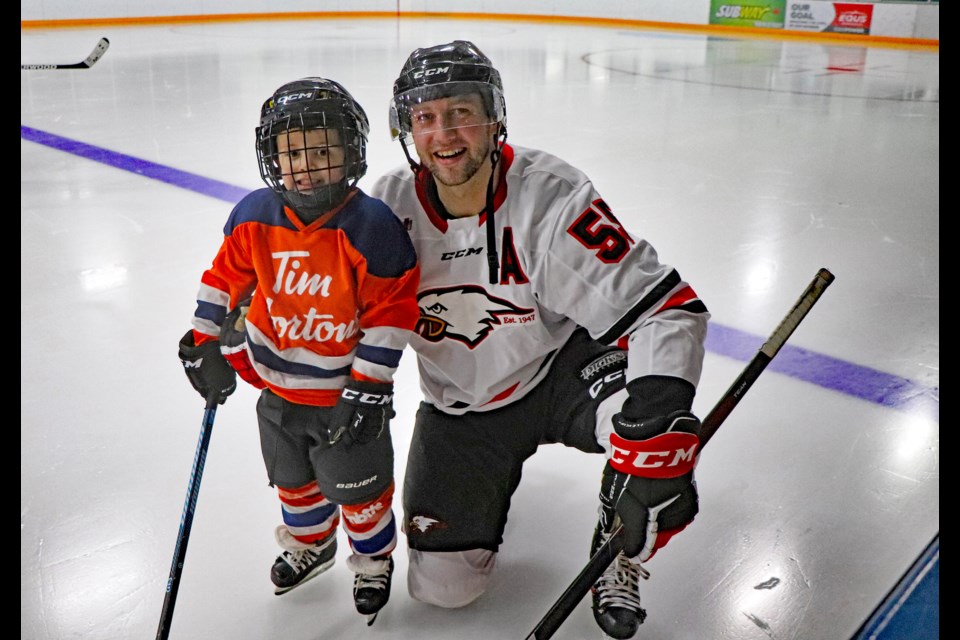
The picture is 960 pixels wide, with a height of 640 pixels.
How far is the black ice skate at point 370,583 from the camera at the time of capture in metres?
1.40

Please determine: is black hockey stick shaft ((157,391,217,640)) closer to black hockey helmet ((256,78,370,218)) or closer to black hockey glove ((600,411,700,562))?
black hockey helmet ((256,78,370,218))

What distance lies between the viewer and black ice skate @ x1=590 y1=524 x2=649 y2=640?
1.37 meters

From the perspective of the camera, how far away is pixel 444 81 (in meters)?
1.36

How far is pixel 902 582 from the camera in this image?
58.7 inches

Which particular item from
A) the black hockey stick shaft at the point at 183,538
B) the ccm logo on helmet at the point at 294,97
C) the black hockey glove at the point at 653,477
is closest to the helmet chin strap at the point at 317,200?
the ccm logo on helmet at the point at 294,97

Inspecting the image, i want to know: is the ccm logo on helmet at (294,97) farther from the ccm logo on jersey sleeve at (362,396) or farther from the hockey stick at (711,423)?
the hockey stick at (711,423)

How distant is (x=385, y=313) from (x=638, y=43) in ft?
34.0

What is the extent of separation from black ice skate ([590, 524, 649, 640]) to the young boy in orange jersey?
0.36m

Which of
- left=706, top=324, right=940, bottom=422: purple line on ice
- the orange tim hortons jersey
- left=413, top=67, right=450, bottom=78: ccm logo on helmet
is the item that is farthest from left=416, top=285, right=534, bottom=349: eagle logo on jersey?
left=706, top=324, right=940, bottom=422: purple line on ice

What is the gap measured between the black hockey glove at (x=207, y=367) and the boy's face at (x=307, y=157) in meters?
0.32

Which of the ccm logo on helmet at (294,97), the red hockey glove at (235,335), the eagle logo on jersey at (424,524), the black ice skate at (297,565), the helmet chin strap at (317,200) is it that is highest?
the ccm logo on helmet at (294,97)

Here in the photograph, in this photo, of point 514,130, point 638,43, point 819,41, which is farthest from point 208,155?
point 819,41

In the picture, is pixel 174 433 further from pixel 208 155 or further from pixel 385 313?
pixel 208 155

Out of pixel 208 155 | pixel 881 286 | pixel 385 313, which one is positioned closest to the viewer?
pixel 385 313
